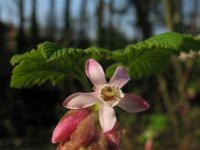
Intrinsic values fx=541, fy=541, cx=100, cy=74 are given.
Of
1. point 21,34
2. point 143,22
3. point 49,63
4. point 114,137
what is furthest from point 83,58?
point 21,34

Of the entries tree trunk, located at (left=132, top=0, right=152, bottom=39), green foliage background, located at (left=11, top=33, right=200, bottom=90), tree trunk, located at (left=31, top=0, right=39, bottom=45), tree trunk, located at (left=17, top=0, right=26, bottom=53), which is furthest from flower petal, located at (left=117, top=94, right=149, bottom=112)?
→ tree trunk, located at (left=17, top=0, right=26, bottom=53)

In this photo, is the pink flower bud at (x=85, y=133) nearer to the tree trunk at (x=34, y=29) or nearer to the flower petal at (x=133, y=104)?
the flower petal at (x=133, y=104)

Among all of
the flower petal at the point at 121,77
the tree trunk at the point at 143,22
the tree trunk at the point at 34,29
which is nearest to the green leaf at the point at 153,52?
the flower petal at the point at 121,77

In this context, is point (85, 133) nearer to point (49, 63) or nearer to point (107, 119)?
point (107, 119)

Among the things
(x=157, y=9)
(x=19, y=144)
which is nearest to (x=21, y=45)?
(x=19, y=144)

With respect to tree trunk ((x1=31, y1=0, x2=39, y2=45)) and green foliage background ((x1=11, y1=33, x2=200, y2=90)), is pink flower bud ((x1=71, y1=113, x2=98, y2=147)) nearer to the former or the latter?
green foliage background ((x1=11, y1=33, x2=200, y2=90))

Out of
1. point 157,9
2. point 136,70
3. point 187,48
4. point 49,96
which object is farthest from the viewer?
point 157,9

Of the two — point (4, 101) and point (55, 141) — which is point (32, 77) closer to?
point (55, 141)
